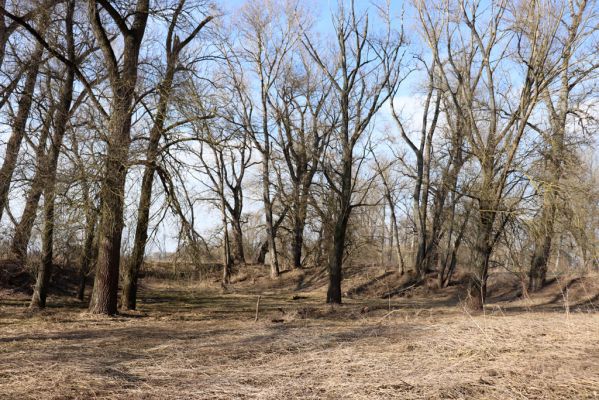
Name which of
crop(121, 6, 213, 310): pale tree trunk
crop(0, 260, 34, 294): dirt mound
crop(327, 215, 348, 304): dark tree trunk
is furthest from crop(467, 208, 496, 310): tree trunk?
crop(0, 260, 34, 294): dirt mound

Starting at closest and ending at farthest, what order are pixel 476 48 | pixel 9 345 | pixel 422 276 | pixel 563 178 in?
pixel 9 345
pixel 563 178
pixel 476 48
pixel 422 276

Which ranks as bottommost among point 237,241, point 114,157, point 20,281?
point 20,281

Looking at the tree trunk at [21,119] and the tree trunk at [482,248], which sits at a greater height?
the tree trunk at [21,119]

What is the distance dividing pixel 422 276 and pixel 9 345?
1957 centimetres

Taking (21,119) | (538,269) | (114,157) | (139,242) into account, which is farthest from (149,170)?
(538,269)

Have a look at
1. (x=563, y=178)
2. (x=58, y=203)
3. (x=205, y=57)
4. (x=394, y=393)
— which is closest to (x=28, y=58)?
(x=205, y=57)

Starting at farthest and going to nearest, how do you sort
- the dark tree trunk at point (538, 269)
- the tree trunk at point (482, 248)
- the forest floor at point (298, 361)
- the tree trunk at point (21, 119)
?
the dark tree trunk at point (538, 269) < the tree trunk at point (482, 248) < the tree trunk at point (21, 119) < the forest floor at point (298, 361)

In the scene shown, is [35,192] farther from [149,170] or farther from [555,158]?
[555,158]

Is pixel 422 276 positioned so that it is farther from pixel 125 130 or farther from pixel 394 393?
pixel 394 393

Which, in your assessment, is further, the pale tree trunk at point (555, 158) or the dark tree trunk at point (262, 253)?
the dark tree trunk at point (262, 253)

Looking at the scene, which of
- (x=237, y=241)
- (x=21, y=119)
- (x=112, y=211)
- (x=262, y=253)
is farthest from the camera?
(x=262, y=253)

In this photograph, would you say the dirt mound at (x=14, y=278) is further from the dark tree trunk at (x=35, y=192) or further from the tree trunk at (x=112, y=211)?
the tree trunk at (x=112, y=211)

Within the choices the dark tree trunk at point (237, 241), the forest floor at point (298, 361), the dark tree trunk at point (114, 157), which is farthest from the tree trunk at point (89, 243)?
the dark tree trunk at point (237, 241)

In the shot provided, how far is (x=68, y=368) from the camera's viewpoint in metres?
5.45
